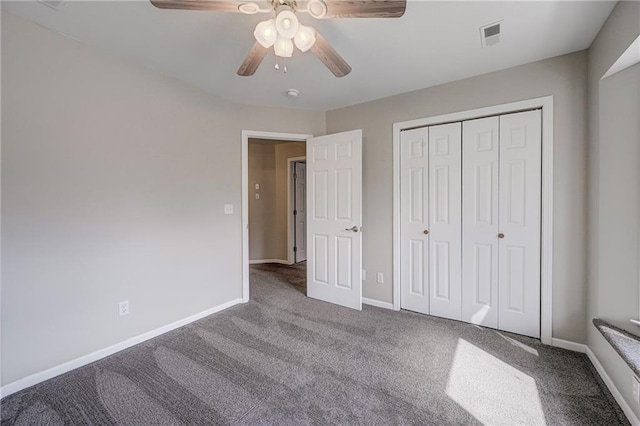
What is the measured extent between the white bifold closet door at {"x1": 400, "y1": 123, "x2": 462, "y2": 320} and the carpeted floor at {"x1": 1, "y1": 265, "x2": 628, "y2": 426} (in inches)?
14.4

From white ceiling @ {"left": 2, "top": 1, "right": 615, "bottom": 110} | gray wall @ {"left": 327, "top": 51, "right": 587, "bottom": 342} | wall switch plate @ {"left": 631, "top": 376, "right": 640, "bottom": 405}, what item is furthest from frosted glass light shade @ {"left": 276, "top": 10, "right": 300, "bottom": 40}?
wall switch plate @ {"left": 631, "top": 376, "right": 640, "bottom": 405}

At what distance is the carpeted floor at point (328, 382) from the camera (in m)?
1.54

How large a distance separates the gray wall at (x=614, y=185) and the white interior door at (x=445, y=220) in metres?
0.93

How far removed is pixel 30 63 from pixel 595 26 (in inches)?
146

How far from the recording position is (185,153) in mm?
2691

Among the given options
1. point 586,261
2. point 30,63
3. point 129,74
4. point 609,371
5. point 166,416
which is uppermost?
point 129,74

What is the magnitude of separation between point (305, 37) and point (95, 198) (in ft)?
6.27

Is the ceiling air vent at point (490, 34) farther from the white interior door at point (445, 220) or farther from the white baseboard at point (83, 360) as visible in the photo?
the white baseboard at point (83, 360)

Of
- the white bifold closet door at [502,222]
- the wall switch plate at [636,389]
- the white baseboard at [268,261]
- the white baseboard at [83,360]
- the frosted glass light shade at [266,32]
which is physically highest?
the frosted glass light shade at [266,32]

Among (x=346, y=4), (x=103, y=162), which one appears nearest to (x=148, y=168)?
(x=103, y=162)

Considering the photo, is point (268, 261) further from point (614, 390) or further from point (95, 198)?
point (614, 390)

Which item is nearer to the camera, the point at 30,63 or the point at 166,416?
the point at 166,416

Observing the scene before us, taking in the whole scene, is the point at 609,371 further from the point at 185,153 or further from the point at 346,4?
the point at 185,153

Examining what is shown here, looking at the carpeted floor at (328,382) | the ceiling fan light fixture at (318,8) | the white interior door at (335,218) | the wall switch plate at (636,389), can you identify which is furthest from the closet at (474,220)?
the ceiling fan light fixture at (318,8)
